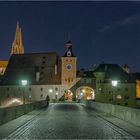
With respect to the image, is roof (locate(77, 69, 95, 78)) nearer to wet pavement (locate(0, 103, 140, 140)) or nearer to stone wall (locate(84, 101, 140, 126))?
stone wall (locate(84, 101, 140, 126))

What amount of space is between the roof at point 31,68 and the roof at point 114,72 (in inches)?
564

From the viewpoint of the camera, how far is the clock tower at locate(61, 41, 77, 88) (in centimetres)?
11931

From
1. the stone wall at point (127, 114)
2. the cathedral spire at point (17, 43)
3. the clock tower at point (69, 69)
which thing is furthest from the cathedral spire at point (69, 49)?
the stone wall at point (127, 114)

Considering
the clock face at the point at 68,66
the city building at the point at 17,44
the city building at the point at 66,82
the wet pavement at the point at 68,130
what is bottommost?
the wet pavement at the point at 68,130

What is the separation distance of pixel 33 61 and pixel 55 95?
64.6ft

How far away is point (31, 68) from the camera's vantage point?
13112cm

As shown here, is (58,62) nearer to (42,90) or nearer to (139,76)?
(42,90)

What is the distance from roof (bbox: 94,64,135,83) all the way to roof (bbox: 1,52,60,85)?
1433 cm

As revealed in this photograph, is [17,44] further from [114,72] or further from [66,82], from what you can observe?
[114,72]

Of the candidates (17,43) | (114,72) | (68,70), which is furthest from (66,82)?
(17,43)

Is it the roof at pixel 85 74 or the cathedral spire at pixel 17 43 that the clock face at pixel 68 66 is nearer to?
the roof at pixel 85 74

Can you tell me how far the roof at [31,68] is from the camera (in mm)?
125312

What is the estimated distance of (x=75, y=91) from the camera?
119062mm

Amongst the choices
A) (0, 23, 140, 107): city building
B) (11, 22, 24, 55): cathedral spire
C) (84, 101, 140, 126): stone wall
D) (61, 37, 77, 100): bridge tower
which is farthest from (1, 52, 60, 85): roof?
(84, 101, 140, 126): stone wall
